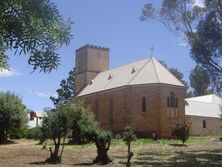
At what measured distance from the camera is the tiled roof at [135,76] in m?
55.3

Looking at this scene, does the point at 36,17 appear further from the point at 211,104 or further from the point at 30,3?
the point at 211,104

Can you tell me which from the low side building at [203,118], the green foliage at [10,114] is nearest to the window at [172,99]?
the low side building at [203,118]

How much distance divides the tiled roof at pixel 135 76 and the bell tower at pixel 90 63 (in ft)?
11.0

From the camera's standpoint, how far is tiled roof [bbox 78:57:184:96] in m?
55.3

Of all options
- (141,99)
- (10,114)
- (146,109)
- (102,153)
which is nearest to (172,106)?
(146,109)

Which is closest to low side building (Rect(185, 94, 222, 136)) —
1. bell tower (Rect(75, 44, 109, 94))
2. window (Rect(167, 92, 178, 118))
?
window (Rect(167, 92, 178, 118))

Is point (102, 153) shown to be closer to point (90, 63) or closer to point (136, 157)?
point (136, 157)

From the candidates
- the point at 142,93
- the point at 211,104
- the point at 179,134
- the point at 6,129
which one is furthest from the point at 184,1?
the point at 211,104

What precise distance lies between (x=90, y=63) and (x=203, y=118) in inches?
849

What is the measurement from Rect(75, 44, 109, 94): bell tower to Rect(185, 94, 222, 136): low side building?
54.7 feet

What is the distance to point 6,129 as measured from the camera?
160 feet

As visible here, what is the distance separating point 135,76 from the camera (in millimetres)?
56875

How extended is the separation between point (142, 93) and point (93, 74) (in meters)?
20.6

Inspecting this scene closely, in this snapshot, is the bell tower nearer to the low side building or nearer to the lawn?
the low side building
